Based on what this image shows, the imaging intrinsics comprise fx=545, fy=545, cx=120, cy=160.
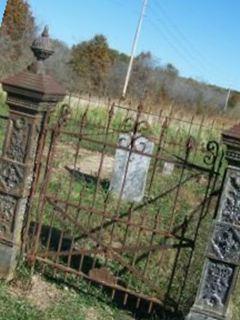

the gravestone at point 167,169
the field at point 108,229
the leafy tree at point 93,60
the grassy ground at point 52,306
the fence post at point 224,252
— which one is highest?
the leafy tree at point 93,60

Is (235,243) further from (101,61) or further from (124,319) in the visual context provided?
(101,61)

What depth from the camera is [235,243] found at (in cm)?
438

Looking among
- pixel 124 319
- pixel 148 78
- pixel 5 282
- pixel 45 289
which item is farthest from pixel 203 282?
pixel 148 78

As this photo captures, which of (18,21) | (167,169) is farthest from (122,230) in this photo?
(18,21)

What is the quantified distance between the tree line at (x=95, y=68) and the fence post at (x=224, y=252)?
1905 cm

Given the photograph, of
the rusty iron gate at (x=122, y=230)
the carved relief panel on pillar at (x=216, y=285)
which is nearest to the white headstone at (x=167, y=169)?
the rusty iron gate at (x=122, y=230)

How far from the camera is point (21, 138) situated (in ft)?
16.1

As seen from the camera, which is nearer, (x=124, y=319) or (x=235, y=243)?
(x=235, y=243)

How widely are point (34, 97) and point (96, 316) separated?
1991 millimetres

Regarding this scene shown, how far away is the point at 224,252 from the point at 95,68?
32176 mm

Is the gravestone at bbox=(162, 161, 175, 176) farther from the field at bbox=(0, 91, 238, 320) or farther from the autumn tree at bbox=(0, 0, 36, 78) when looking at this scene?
the autumn tree at bbox=(0, 0, 36, 78)

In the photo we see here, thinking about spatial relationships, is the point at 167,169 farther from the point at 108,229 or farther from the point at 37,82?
the point at 37,82

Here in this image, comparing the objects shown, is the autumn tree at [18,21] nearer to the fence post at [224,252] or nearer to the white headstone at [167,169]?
the white headstone at [167,169]

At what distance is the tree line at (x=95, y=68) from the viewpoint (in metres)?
26.9
